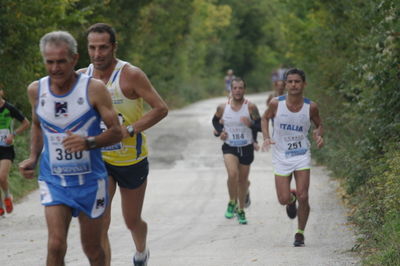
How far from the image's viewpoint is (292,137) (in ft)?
34.8

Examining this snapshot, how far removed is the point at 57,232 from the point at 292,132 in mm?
5170

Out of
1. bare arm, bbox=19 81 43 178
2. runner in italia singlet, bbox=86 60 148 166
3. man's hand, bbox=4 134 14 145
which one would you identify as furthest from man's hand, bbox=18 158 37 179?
man's hand, bbox=4 134 14 145

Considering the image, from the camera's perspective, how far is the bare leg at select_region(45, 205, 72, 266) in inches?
232

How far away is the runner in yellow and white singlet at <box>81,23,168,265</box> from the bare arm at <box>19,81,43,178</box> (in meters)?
0.90

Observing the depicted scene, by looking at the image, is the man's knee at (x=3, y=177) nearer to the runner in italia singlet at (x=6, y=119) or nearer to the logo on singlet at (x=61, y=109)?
the runner in italia singlet at (x=6, y=119)

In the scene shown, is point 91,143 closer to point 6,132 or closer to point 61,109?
point 61,109

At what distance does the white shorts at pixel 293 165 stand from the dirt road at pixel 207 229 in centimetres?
88

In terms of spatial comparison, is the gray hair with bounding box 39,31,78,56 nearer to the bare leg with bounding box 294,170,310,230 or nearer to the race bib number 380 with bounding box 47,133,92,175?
the race bib number 380 with bounding box 47,133,92,175

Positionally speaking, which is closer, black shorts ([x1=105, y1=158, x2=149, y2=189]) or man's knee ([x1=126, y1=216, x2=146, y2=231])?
black shorts ([x1=105, y1=158, x2=149, y2=189])

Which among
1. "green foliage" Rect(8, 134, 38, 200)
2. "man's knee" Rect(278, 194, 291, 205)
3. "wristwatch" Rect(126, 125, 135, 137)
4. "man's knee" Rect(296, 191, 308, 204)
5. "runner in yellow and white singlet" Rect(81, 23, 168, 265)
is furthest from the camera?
"green foliage" Rect(8, 134, 38, 200)

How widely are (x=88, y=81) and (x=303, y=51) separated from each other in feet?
65.6

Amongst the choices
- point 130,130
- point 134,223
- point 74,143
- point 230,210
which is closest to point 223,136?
point 230,210

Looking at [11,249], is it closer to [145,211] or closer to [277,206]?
[145,211]

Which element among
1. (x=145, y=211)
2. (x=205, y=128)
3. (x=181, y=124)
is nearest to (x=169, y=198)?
(x=145, y=211)
